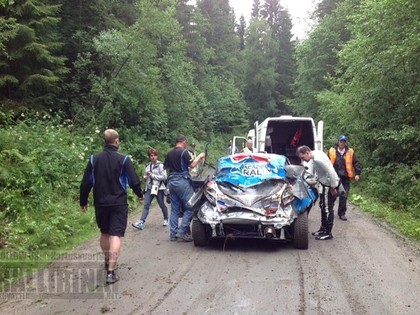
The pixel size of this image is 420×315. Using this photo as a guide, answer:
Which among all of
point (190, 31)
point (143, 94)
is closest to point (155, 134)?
point (143, 94)

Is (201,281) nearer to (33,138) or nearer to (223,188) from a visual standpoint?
(223,188)

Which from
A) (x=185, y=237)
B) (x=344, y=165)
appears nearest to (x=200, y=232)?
(x=185, y=237)

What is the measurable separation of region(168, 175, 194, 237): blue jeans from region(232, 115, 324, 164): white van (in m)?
6.94

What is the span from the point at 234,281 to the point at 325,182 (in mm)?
3492

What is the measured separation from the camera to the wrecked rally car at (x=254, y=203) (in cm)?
788

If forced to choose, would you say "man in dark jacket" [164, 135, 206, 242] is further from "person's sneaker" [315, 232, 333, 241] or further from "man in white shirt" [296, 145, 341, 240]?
"person's sneaker" [315, 232, 333, 241]

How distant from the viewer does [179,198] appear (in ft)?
29.6

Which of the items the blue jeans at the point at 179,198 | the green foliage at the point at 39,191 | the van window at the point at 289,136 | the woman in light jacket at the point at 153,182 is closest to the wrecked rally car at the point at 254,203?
the blue jeans at the point at 179,198

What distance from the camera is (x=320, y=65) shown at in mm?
33750

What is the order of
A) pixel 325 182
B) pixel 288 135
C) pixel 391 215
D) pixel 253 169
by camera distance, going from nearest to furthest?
1. pixel 253 169
2. pixel 325 182
3. pixel 391 215
4. pixel 288 135

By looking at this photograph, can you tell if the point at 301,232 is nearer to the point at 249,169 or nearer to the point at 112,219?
the point at 249,169

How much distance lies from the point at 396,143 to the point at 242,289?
10.8 metres

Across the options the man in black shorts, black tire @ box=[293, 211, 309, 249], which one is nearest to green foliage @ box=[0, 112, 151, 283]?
the man in black shorts

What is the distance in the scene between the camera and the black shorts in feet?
20.9
